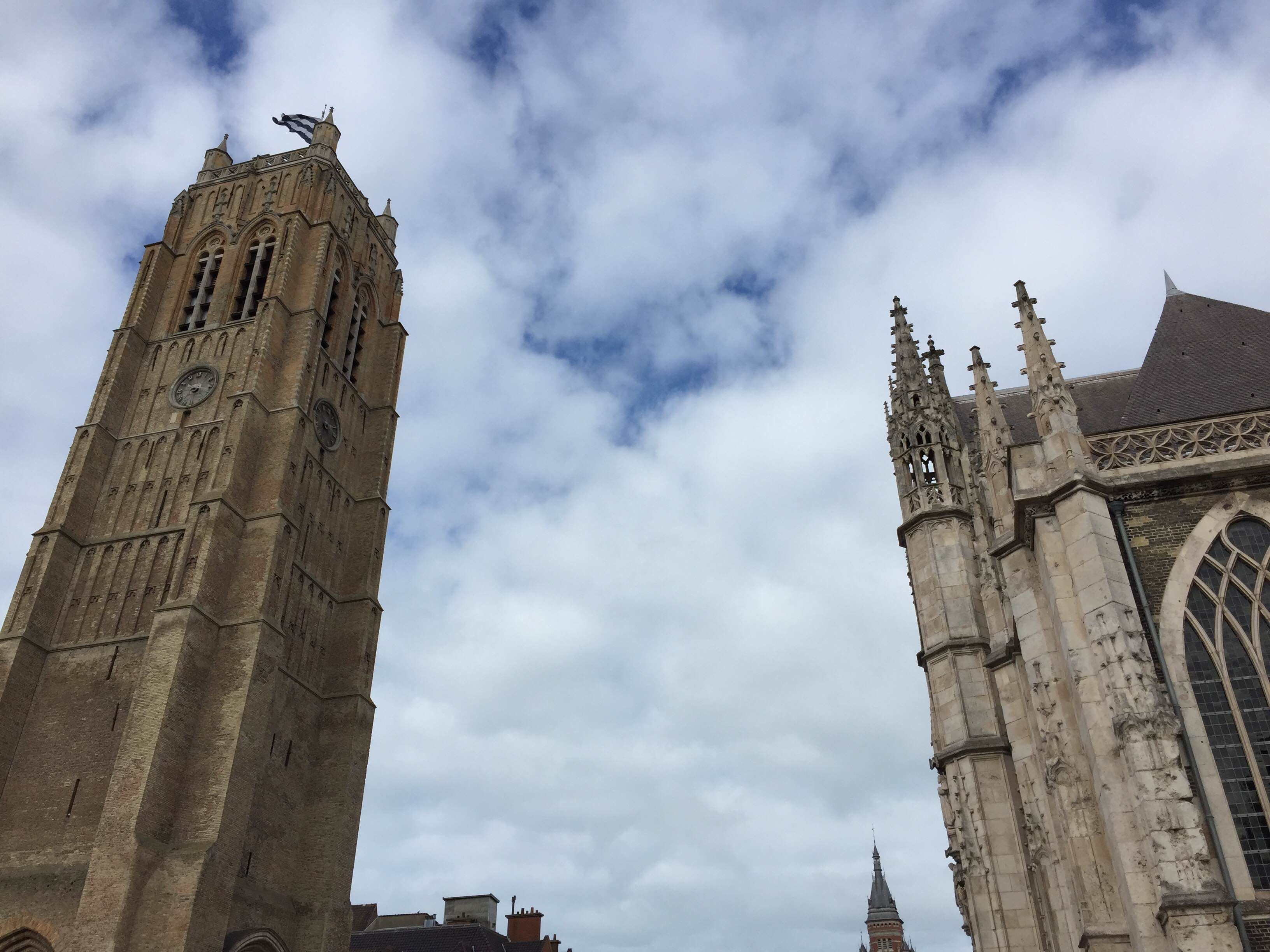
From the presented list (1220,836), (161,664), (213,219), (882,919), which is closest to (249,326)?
(213,219)

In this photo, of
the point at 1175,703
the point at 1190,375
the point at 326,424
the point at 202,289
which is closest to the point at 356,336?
the point at 202,289

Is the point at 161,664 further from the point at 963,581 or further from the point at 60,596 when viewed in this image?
the point at 963,581

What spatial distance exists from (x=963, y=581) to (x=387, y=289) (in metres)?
32.7

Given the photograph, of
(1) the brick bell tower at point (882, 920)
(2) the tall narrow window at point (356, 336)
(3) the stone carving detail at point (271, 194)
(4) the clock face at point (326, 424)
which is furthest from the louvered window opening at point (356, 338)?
(1) the brick bell tower at point (882, 920)

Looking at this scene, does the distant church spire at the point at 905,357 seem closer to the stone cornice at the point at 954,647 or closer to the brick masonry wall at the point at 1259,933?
the stone cornice at the point at 954,647

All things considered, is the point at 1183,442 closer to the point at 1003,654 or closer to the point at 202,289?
the point at 1003,654

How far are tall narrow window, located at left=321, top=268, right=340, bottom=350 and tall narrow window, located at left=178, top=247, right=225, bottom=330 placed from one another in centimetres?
416

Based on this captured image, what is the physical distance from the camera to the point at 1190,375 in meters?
16.0

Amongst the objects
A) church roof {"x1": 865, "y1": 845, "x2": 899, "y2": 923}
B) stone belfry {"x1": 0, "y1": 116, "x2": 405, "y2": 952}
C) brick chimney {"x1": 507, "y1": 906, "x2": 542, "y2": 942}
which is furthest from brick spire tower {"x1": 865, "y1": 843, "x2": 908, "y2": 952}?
stone belfry {"x1": 0, "y1": 116, "x2": 405, "y2": 952}

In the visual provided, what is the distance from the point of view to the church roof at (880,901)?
325ft

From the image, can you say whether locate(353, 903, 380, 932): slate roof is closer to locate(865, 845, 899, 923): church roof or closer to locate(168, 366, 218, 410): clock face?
locate(168, 366, 218, 410): clock face

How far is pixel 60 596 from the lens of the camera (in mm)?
30422

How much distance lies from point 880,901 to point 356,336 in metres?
84.9

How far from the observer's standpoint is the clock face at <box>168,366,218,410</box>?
34281 millimetres
